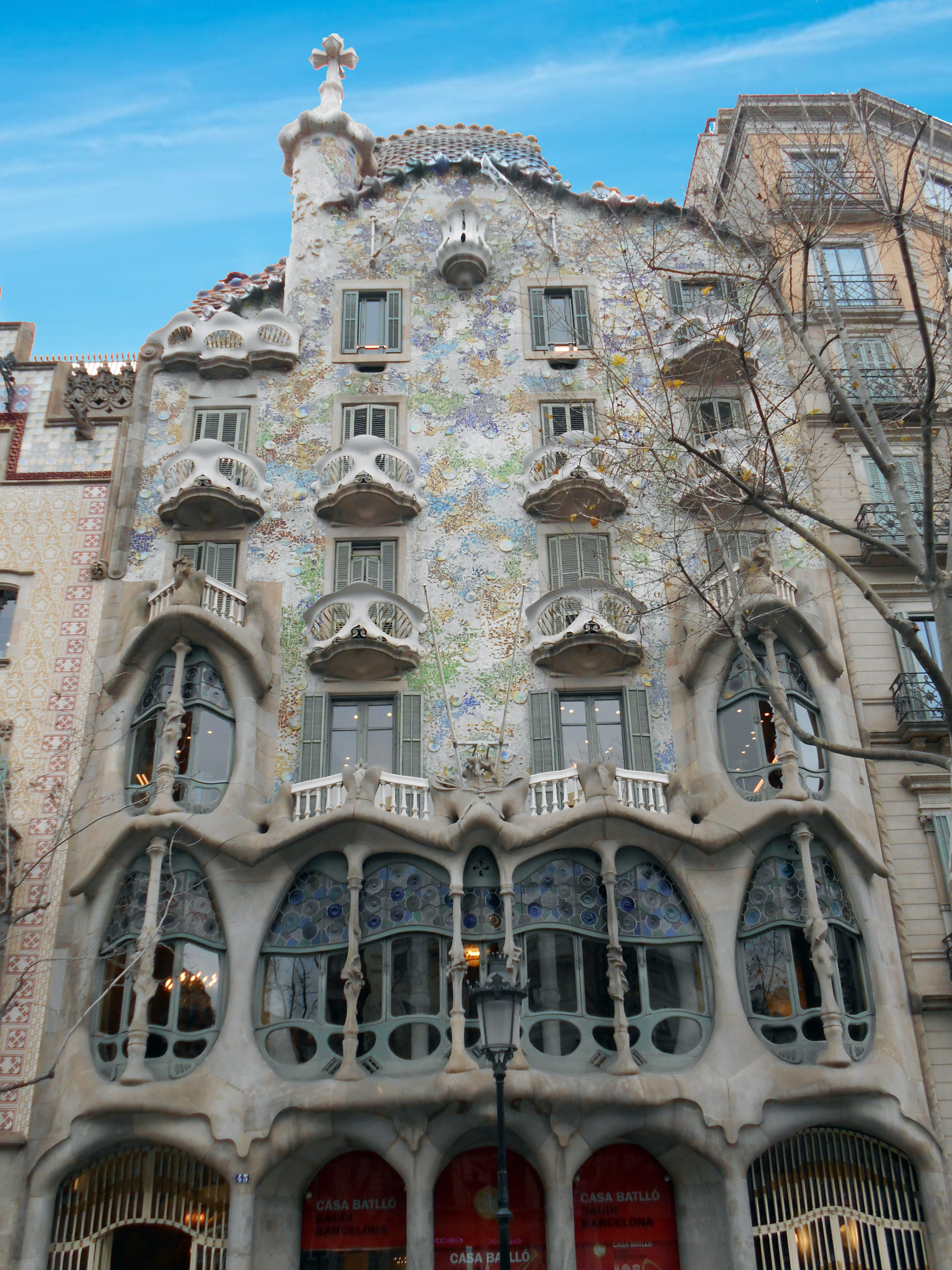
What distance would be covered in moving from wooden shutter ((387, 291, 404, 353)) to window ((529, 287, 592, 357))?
2832mm

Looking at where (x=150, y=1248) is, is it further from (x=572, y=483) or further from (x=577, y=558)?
(x=572, y=483)

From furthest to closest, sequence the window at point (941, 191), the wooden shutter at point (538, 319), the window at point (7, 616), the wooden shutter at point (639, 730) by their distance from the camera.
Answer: the window at point (941, 191) < the wooden shutter at point (538, 319) < the window at point (7, 616) < the wooden shutter at point (639, 730)

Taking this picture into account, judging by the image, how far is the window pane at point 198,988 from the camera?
56.0ft

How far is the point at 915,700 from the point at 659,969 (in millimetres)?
6616

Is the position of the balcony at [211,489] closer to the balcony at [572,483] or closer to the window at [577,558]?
the balcony at [572,483]

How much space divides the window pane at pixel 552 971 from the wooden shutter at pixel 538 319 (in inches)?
494

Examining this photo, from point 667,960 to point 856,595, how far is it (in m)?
7.88

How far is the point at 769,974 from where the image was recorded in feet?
56.5

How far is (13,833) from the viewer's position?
18.7 meters

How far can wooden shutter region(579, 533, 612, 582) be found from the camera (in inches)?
837

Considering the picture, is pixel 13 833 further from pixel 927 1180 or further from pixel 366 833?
pixel 927 1180

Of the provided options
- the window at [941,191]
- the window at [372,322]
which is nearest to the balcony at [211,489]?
the window at [372,322]

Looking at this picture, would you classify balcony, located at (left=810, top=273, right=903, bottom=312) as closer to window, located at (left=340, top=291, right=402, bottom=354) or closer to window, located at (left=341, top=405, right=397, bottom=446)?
window, located at (left=340, top=291, right=402, bottom=354)

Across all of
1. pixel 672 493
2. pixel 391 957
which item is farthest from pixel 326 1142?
pixel 672 493
